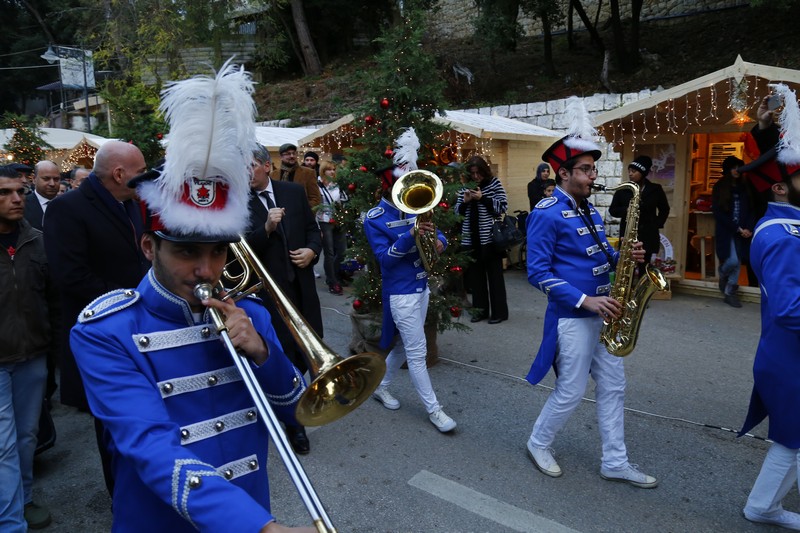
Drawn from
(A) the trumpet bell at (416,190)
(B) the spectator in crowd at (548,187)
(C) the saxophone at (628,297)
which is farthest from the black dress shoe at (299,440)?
(B) the spectator in crowd at (548,187)

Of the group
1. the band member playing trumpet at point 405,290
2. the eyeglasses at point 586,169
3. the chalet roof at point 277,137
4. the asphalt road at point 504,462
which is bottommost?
the asphalt road at point 504,462

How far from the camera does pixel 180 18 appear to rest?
71.5 ft

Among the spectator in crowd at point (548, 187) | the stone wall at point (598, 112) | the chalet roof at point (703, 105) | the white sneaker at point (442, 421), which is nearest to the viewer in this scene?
the white sneaker at point (442, 421)

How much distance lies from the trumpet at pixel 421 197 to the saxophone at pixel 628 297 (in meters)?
1.44

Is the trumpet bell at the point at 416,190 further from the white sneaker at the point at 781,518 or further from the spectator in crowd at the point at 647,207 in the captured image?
the spectator in crowd at the point at 647,207

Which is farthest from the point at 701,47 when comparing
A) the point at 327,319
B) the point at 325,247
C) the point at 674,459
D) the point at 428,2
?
the point at 674,459

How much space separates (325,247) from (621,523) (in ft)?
22.3

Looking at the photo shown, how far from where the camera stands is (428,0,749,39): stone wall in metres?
20.3

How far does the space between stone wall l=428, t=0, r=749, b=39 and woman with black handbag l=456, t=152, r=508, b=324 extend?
47.8 ft

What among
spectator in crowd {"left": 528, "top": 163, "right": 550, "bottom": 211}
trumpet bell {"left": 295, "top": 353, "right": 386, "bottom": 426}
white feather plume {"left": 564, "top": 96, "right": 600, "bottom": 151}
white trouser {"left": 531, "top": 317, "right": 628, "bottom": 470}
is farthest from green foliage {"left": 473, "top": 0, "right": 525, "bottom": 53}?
trumpet bell {"left": 295, "top": 353, "right": 386, "bottom": 426}

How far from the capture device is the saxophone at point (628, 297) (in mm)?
3852

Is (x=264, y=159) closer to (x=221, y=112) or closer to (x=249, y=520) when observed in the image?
(x=221, y=112)

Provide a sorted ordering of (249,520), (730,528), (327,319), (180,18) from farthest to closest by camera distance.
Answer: (180,18) < (327,319) < (730,528) < (249,520)

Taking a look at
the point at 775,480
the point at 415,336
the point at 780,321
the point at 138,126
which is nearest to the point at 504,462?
the point at 415,336
